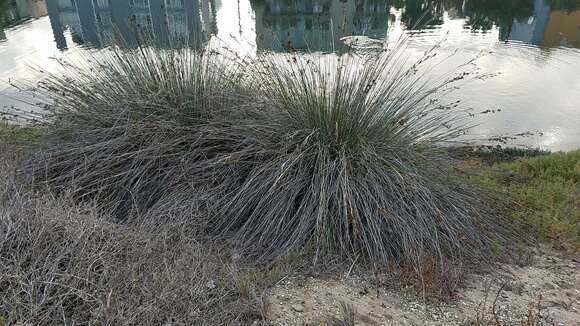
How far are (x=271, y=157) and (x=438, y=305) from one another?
1.32 metres

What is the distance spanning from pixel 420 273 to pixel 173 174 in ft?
5.64

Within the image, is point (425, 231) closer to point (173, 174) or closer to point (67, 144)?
point (173, 174)

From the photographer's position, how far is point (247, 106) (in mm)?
3182

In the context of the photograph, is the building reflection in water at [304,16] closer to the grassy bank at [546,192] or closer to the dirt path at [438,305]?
the grassy bank at [546,192]

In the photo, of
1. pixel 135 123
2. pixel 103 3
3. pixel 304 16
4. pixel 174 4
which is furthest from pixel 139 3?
pixel 135 123

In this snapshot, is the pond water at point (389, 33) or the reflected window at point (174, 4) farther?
the reflected window at point (174, 4)

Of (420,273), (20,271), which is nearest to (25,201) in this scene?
(20,271)

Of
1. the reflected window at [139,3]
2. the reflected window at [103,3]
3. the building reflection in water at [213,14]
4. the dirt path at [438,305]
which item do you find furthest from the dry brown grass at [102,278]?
the reflected window at [103,3]

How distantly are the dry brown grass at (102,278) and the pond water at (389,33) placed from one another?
1952 mm

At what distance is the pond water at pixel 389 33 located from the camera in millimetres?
5020

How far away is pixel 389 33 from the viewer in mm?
7961

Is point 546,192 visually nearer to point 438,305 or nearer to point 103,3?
point 438,305

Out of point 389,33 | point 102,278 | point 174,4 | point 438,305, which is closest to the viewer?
point 102,278

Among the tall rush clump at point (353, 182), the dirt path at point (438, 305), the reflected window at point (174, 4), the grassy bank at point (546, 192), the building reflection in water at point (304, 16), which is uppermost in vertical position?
the reflected window at point (174, 4)
